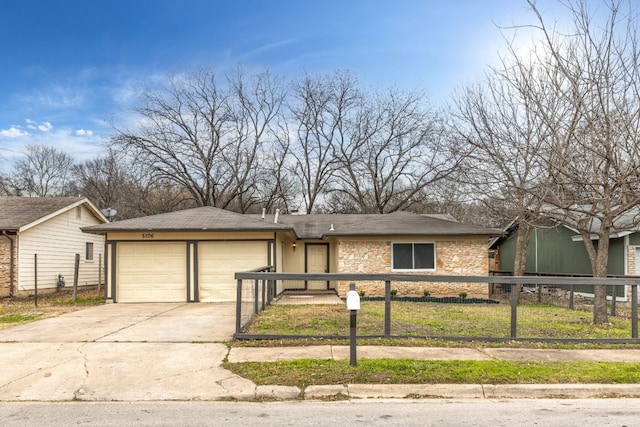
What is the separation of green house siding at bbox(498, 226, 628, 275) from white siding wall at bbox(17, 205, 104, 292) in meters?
19.9

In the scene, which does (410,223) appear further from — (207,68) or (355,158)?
(207,68)

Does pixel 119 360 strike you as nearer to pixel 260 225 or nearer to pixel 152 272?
pixel 260 225

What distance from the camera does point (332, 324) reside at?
29.3 ft

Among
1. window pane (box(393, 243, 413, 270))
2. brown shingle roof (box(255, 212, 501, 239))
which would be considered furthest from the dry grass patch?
window pane (box(393, 243, 413, 270))

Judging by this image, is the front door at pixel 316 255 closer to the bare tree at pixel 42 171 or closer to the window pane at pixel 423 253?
the window pane at pixel 423 253

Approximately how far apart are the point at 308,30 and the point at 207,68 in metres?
16.4

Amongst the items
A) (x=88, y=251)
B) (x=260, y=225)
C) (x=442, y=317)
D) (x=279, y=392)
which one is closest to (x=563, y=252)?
(x=442, y=317)

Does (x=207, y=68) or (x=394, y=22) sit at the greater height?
(x=207, y=68)

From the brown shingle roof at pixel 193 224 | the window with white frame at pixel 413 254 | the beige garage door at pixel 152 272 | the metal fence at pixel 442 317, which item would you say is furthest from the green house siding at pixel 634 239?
the beige garage door at pixel 152 272

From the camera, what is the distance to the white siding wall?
17.8 m

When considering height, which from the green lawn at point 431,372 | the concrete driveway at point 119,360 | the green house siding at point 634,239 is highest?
the green house siding at point 634,239

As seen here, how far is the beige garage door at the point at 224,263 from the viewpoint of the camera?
1516cm

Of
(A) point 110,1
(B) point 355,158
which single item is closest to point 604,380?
(A) point 110,1

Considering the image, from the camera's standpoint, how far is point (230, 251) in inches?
603
